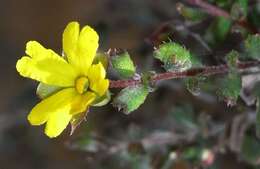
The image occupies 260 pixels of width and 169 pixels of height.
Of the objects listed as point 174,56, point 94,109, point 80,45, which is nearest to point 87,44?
point 80,45

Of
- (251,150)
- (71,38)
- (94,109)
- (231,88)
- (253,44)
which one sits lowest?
(94,109)

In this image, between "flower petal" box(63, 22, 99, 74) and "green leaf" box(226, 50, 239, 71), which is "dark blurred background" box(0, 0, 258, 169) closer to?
"green leaf" box(226, 50, 239, 71)

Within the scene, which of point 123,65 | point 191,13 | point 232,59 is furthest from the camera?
point 191,13

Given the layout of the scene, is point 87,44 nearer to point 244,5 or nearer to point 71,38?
point 71,38

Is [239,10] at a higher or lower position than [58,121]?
higher

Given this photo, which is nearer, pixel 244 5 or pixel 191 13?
pixel 244 5

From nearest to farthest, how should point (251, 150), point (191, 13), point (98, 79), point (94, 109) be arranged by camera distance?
point (98, 79)
point (191, 13)
point (251, 150)
point (94, 109)

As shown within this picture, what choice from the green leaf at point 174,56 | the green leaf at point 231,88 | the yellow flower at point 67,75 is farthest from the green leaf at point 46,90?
the green leaf at point 231,88

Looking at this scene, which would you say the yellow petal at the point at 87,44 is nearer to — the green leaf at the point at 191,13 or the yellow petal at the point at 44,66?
the yellow petal at the point at 44,66
